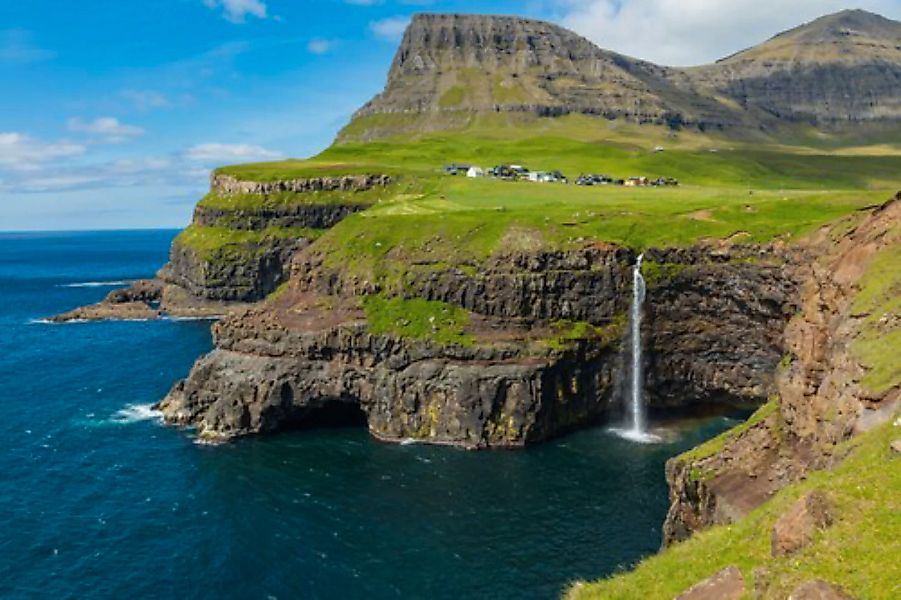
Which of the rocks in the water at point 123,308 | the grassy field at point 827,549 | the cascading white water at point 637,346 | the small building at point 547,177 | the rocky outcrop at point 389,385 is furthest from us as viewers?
the rocks in the water at point 123,308

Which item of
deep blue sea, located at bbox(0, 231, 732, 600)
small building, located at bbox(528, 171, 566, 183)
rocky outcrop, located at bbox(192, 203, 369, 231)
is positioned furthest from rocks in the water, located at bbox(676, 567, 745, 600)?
rocky outcrop, located at bbox(192, 203, 369, 231)

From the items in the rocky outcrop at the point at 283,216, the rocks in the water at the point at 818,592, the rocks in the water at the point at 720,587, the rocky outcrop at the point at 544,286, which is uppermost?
the rocky outcrop at the point at 283,216

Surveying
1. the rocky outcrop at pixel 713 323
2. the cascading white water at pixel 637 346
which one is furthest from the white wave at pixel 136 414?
the rocky outcrop at pixel 713 323

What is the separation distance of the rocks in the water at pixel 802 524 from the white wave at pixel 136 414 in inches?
3371

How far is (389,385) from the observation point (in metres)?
84.9

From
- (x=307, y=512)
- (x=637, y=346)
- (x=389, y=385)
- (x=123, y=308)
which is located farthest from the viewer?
(x=123, y=308)

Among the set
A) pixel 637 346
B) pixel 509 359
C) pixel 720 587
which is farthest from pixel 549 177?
pixel 720 587

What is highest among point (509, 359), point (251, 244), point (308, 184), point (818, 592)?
point (308, 184)

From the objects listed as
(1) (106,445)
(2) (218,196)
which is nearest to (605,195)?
(1) (106,445)

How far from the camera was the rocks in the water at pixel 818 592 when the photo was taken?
1873cm

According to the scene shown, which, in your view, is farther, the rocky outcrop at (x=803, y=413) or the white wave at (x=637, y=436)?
the white wave at (x=637, y=436)

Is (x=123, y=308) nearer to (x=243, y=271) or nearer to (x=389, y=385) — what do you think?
(x=243, y=271)

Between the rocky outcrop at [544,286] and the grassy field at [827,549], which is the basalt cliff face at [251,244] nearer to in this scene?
the rocky outcrop at [544,286]

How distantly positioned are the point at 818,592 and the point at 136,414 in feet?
303
